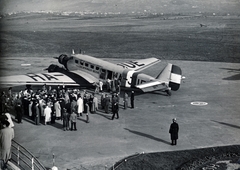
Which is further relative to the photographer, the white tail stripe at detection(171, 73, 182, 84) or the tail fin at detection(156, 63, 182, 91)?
the white tail stripe at detection(171, 73, 182, 84)

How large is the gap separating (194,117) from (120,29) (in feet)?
288

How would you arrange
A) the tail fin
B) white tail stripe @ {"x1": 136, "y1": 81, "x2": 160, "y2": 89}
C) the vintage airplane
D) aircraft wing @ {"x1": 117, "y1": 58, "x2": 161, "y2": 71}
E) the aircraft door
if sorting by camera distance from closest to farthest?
white tail stripe @ {"x1": 136, "y1": 81, "x2": 160, "y2": 89} → the vintage airplane → the tail fin → the aircraft door → aircraft wing @ {"x1": 117, "y1": 58, "x2": 161, "y2": 71}

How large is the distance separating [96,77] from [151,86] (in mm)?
7414

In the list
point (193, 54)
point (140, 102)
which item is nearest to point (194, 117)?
point (140, 102)

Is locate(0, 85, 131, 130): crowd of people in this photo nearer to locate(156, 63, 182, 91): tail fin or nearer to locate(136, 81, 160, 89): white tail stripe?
locate(136, 81, 160, 89): white tail stripe

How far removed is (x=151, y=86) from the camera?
28.2m

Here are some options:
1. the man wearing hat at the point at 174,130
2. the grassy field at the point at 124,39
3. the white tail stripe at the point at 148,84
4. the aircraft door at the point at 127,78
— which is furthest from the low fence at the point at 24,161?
the grassy field at the point at 124,39

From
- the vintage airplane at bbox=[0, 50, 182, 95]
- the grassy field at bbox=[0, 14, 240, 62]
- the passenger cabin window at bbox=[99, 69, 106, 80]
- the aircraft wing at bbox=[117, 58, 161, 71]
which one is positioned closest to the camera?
the vintage airplane at bbox=[0, 50, 182, 95]

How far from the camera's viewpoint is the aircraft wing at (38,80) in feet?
96.9

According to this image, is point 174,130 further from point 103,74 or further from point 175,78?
point 103,74

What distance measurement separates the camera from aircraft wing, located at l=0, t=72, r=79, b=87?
2953 cm

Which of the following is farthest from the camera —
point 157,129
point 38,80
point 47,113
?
point 38,80

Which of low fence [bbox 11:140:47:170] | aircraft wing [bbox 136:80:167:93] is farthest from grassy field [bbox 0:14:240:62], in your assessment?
low fence [bbox 11:140:47:170]

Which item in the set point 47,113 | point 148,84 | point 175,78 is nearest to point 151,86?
point 148,84
